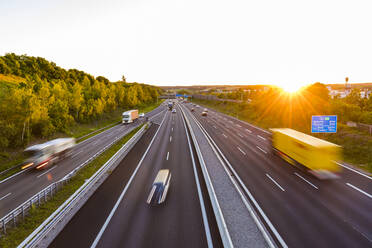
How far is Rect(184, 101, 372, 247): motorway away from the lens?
10359 mm

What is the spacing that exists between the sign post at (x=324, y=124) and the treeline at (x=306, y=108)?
49.6ft

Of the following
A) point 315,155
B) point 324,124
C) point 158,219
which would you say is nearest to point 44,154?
point 158,219

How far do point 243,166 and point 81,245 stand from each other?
16294mm

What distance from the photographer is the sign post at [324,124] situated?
2548cm

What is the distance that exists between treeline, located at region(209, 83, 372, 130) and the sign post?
Result: 15.1 m

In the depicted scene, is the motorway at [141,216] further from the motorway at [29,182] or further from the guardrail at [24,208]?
the motorway at [29,182]

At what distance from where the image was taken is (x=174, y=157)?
24000mm

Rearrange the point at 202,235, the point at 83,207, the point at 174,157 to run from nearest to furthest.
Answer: the point at 202,235
the point at 83,207
the point at 174,157

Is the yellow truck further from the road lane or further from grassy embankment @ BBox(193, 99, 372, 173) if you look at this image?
the road lane

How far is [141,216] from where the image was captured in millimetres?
12211

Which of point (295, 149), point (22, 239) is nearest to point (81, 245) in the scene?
point (22, 239)

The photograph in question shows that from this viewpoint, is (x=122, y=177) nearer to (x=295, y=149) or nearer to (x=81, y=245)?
(x=81, y=245)

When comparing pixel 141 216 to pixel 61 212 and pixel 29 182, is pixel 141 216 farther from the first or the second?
pixel 29 182

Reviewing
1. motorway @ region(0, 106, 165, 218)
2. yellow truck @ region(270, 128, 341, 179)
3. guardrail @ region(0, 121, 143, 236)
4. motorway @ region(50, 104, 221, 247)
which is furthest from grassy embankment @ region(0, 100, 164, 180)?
yellow truck @ region(270, 128, 341, 179)
